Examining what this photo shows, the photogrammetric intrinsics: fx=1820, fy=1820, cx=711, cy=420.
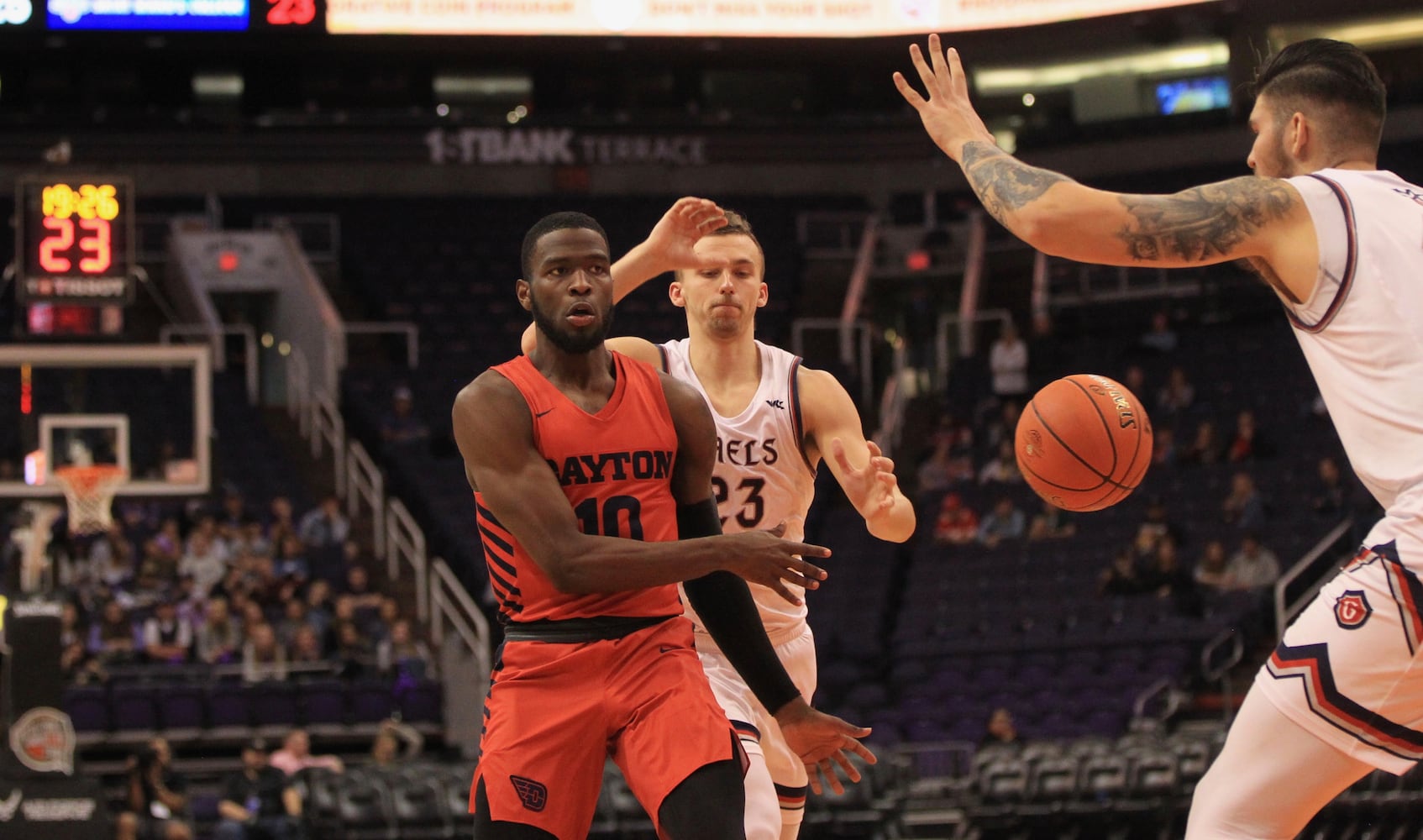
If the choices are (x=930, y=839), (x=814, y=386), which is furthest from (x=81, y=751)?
(x=814, y=386)

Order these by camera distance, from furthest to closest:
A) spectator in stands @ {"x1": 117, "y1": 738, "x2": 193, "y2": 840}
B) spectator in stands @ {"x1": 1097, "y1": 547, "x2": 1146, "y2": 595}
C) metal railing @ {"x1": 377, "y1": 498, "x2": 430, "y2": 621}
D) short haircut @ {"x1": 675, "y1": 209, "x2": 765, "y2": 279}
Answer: metal railing @ {"x1": 377, "y1": 498, "x2": 430, "y2": 621}, spectator in stands @ {"x1": 1097, "y1": 547, "x2": 1146, "y2": 595}, spectator in stands @ {"x1": 117, "y1": 738, "x2": 193, "y2": 840}, short haircut @ {"x1": 675, "y1": 209, "x2": 765, "y2": 279}

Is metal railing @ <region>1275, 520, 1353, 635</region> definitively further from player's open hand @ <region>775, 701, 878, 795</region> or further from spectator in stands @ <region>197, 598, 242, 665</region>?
player's open hand @ <region>775, 701, 878, 795</region>

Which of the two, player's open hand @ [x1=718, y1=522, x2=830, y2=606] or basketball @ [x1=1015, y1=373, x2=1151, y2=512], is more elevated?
basketball @ [x1=1015, y1=373, x2=1151, y2=512]

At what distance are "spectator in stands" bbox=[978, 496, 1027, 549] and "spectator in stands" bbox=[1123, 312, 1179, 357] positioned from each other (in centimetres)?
371

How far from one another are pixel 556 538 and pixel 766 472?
1.86 metres

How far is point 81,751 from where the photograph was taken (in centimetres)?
1647

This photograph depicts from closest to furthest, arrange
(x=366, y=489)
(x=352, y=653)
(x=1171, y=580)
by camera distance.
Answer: (x=352, y=653) → (x=1171, y=580) → (x=366, y=489)

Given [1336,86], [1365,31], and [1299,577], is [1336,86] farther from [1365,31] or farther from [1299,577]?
[1365,31]

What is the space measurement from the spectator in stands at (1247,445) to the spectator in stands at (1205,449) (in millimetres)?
199

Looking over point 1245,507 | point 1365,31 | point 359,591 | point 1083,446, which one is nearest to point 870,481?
point 1083,446

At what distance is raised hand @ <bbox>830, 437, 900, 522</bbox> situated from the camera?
5.40 metres

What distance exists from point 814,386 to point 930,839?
926 centimetres

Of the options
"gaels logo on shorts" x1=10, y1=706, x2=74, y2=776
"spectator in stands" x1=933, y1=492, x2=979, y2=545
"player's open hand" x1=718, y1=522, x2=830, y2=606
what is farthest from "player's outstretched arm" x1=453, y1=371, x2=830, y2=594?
"spectator in stands" x1=933, y1=492, x2=979, y2=545

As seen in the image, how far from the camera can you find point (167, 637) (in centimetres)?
1719
